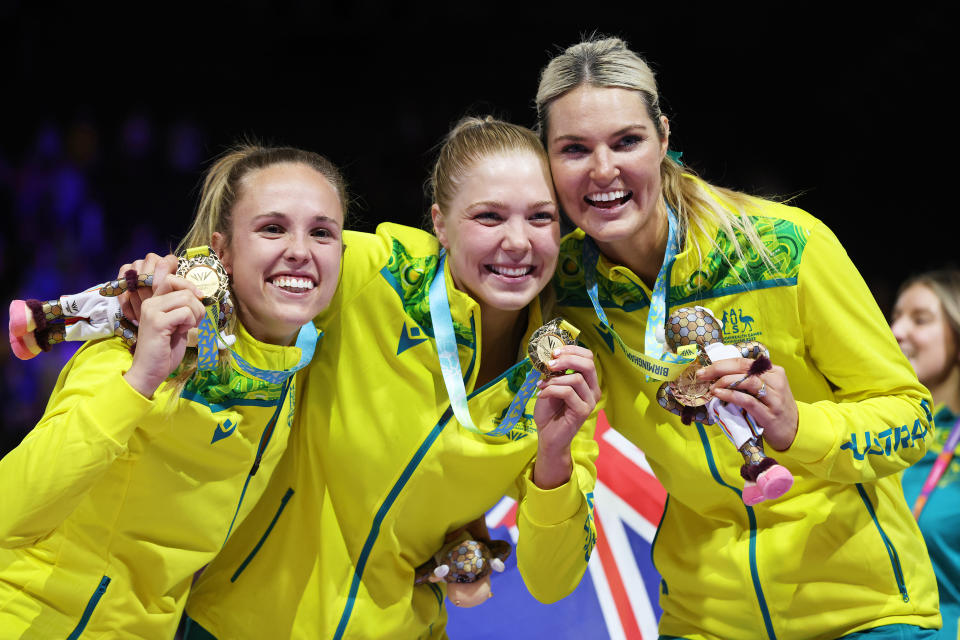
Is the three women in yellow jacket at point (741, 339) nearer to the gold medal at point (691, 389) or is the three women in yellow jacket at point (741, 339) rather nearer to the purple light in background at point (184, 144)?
the gold medal at point (691, 389)

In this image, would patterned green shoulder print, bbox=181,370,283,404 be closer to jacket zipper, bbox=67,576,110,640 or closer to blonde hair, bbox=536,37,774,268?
jacket zipper, bbox=67,576,110,640

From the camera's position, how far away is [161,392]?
7.00 ft

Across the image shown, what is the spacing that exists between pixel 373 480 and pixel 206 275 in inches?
29.4

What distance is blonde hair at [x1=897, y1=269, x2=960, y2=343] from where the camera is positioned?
3969 millimetres

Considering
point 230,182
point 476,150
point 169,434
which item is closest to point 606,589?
point 476,150

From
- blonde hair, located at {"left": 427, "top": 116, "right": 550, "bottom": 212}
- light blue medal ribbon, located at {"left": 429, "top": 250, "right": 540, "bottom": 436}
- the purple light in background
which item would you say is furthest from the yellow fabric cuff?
the purple light in background

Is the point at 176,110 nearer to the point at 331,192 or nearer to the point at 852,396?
the point at 331,192

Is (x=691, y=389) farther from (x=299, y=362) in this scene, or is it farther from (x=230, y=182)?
(x=230, y=182)

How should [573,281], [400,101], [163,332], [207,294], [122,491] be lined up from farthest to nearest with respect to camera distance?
[400,101], [573,281], [122,491], [207,294], [163,332]

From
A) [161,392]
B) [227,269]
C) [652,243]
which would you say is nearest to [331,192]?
[227,269]

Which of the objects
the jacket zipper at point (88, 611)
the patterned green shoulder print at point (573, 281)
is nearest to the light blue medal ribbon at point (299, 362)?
the jacket zipper at point (88, 611)

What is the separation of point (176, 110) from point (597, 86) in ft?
16.5

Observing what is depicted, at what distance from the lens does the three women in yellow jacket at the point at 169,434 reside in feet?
6.37

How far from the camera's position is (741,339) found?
7.91ft
